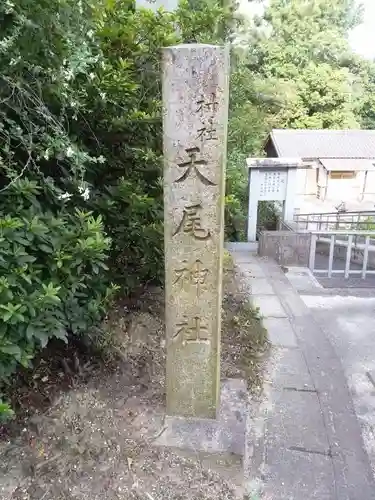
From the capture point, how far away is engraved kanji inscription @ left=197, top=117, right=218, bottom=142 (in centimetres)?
202

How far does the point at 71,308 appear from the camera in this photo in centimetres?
232

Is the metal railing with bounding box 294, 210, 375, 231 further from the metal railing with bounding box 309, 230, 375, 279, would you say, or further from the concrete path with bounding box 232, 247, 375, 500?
the concrete path with bounding box 232, 247, 375, 500

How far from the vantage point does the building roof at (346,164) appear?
2061 cm

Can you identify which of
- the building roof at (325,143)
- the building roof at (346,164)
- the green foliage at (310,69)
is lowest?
the building roof at (346,164)

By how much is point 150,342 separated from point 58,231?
1.50m

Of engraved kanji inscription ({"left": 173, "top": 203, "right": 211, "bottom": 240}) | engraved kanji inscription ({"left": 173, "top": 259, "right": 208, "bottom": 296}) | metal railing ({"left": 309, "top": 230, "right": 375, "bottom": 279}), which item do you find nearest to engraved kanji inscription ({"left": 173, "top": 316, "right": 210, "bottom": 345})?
engraved kanji inscription ({"left": 173, "top": 259, "right": 208, "bottom": 296})

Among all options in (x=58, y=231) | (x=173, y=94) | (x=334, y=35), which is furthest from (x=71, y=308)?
(x=334, y=35)

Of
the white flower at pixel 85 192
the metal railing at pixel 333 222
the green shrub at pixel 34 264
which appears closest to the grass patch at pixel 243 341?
the green shrub at pixel 34 264

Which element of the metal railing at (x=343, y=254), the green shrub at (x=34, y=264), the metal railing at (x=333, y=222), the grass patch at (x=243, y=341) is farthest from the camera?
the metal railing at (x=333, y=222)

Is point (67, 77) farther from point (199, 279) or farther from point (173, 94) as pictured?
point (199, 279)

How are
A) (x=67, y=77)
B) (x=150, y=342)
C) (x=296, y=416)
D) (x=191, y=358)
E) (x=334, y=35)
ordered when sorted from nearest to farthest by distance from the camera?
(x=67, y=77) → (x=191, y=358) → (x=296, y=416) → (x=150, y=342) → (x=334, y=35)

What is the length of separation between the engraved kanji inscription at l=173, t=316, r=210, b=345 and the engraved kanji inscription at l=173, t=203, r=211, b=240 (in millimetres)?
462

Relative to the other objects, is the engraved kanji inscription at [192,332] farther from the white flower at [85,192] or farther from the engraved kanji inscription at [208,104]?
the engraved kanji inscription at [208,104]

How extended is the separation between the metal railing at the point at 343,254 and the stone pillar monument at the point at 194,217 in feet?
14.8
